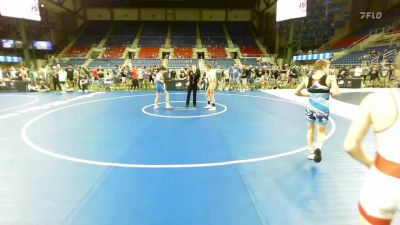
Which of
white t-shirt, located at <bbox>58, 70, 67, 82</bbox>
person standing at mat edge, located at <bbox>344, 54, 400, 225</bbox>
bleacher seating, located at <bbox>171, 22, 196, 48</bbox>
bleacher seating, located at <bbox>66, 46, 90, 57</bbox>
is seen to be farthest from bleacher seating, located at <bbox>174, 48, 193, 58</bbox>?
person standing at mat edge, located at <bbox>344, 54, 400, 225</bbox>

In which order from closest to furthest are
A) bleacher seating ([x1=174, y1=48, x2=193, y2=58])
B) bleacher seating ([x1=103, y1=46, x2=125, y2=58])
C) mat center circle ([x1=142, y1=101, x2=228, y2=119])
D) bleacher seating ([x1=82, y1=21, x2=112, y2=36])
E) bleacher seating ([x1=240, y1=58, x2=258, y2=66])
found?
mat center circle ([x1=142, y1=101, x2=228, y2=119]) < bleacher seating ([x1=240, y1=58, x2=258, y2=66]) < bleacher seating ([x1=174, y1=48, x2=193, y2=58]) < bleacher seating ([x1=103, y1=46, x2=125, y2=58]) < bleacher seating ([x1=82, y1=21, x2=112, y2=36])

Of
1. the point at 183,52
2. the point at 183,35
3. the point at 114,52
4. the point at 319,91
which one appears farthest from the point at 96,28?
the point at 319,91

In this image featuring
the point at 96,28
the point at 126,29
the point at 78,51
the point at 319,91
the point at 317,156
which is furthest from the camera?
the point at 126,29

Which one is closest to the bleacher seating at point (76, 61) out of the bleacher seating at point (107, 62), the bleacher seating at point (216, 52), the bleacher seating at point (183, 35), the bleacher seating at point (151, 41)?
the bleacher seating at point (107, 62)

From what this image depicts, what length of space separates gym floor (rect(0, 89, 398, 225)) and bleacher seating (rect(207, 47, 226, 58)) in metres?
32.2

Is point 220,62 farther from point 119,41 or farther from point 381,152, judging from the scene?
point 381,152

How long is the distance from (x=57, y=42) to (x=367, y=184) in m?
47.5

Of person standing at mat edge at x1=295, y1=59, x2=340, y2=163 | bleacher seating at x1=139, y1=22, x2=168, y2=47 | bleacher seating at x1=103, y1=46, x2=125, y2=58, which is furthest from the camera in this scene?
bleacher seating at x1=139, y1=22, x2=168, y2=47

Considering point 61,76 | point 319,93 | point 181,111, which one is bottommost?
point 181,111

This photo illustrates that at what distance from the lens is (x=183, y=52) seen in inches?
1615

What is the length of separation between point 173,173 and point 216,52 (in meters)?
37.7

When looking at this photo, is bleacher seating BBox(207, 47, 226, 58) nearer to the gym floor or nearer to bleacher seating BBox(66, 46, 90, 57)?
bleacher seating BBox(66, 46, 90, 57)

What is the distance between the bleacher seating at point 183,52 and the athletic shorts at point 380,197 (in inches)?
1539

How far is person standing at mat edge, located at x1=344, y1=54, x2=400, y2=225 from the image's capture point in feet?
5.57
